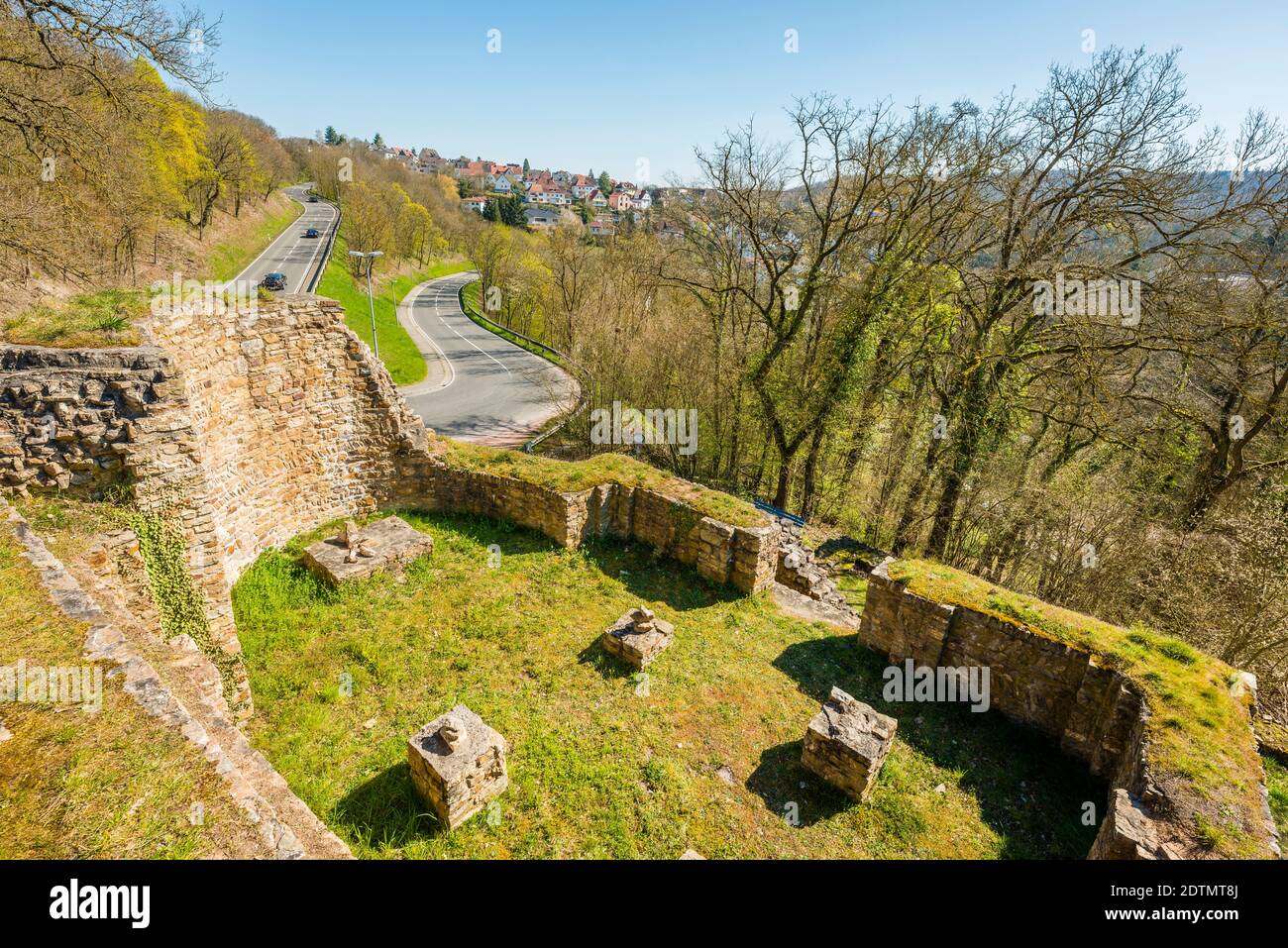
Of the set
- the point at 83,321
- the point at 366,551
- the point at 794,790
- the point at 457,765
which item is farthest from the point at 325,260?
the point at 794,790

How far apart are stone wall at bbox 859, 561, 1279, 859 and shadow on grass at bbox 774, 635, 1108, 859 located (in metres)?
0.27

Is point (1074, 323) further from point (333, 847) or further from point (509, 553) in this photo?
point (333, 847)

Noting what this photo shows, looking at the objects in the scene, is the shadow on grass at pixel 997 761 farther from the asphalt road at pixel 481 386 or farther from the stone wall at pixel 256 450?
the asphalt road at pixel 481 386

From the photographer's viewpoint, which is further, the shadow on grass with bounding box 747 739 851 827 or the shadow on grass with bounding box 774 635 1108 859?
the shadow on grass with bounding box 774 635 1108 859

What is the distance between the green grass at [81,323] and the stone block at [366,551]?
4154 mm

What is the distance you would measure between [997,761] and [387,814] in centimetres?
803

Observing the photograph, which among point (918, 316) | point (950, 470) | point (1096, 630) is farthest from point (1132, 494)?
point (1096, 630)

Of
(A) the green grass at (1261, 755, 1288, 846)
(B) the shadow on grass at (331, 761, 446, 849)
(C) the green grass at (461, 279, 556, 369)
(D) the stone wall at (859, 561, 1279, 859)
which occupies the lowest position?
(A) the green grass at (1261, 755, 1288, 846)

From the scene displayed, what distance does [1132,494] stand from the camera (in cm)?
1402

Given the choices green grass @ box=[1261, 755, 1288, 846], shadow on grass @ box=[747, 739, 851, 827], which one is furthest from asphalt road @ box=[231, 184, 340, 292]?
green grass @ box=[1261, 755, 1288, 846]

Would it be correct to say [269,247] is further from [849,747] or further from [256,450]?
[849,747]

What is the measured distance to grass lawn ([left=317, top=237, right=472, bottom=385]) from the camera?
2841 centimetres

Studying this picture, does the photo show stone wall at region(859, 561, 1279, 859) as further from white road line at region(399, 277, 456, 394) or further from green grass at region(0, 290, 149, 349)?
white road line at region(399, 277, 456, 394)

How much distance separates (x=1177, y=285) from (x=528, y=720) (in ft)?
53.9
